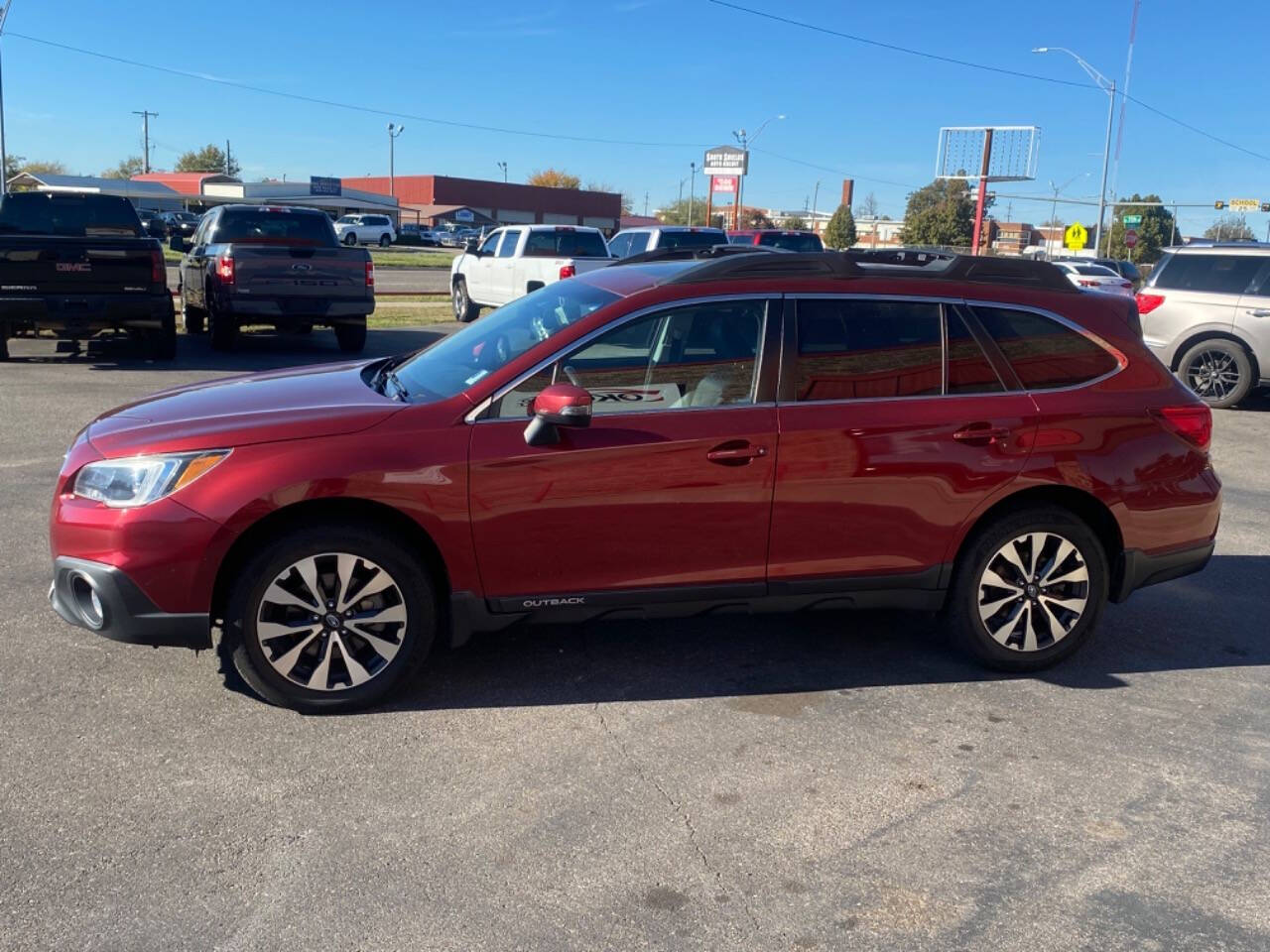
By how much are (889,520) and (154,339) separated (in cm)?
1121

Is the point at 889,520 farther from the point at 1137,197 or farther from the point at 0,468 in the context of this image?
the point at 1137,197

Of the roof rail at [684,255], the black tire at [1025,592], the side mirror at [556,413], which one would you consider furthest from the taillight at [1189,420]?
the side mirror at [556,413]

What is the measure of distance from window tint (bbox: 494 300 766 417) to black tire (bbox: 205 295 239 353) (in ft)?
35.2

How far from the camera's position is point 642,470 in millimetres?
4422

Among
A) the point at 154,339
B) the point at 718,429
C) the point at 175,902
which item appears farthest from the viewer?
the point at 154,339

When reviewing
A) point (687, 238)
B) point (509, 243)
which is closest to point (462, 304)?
point (509, 243)

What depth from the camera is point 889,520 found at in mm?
4734

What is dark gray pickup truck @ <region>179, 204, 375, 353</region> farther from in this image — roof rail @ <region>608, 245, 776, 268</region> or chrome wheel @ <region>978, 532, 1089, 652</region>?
chrome wheel @ <region>978, 532, 1089, 652</region>

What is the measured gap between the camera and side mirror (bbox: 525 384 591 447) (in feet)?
13.7

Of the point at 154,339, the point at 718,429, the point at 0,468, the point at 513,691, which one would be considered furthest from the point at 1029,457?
the point at 154,339

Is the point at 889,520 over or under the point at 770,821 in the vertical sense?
over

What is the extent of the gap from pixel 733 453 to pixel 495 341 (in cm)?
124

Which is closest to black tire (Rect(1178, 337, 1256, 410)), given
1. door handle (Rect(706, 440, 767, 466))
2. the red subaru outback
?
the red subaru outback

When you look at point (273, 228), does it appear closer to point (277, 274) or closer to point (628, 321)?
point (277, 274)
